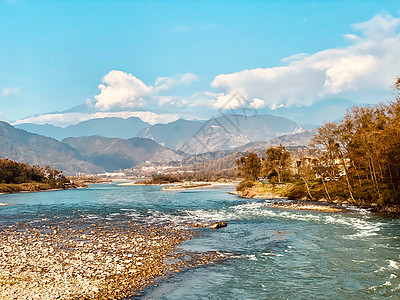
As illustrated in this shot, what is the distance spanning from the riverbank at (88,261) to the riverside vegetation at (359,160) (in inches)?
1318

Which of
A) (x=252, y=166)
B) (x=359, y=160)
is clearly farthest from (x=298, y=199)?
(x=252, y=166)

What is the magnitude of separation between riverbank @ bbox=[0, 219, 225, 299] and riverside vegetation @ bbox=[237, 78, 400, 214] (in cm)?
3348

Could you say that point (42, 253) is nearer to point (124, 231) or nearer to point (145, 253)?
point (145, 253)

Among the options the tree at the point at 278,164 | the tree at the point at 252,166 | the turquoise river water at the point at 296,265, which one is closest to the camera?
the turquoise river water at the point at 296,265

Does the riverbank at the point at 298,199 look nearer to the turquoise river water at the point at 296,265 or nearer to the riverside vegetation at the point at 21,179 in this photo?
the turquoise river water at the point at 296,265

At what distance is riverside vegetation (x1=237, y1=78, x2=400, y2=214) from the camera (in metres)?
46.1

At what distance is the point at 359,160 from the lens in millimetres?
56219

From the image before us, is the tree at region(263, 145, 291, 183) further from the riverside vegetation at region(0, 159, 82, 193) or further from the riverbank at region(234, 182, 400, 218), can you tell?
the riverside vegetation at region(0, 159, 82, 193)

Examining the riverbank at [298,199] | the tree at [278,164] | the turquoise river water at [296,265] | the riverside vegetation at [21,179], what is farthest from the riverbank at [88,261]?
the riverside vegetation at [21,179]

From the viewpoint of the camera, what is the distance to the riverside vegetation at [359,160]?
46125mm

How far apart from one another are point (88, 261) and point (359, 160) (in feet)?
174

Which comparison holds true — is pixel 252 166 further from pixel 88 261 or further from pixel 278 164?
pixel 88 261

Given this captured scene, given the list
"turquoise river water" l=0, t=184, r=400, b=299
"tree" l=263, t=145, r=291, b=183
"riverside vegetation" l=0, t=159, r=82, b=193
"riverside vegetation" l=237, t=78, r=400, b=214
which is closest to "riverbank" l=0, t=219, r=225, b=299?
"turquoise river water" l=0, t=184, r=400, b=299

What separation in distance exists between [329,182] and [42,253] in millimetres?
65549
